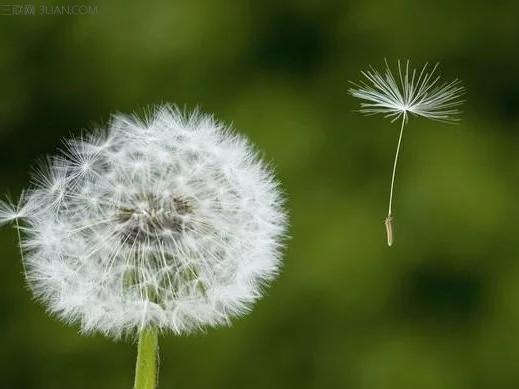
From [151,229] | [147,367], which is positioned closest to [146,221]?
[151,229]

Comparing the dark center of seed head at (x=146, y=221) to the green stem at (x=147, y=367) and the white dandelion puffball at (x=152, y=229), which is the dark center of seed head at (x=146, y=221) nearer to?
the white dandelion puffball at (x=152, y=229)

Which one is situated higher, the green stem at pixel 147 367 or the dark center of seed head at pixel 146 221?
the dark center of seed head at pixel 146 221

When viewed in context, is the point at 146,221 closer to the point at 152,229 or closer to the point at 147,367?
the point at 152,229

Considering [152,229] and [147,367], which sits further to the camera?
[152,229]

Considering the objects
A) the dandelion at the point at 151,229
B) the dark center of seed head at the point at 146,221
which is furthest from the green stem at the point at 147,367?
the dark center of seed head at the point at 146,221

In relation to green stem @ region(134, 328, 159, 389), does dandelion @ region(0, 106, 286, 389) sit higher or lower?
higher

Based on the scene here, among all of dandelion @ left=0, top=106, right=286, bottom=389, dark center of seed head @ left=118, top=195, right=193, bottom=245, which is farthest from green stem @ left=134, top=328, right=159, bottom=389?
dark center of seed head @ left=118, top=195, right=193, bottom=245

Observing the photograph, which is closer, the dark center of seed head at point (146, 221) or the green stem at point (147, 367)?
the green stem at point (147, 367)

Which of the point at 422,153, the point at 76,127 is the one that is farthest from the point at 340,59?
the point at 76,127

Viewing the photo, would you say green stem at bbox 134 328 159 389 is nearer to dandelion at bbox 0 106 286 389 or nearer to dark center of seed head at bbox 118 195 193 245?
dandelion at bbox 0 106 286 389
